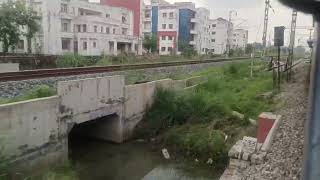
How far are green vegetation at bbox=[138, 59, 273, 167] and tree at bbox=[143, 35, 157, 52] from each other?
39.5 metres

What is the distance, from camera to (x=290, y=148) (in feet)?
23.5

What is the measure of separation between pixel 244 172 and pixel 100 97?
7220 mm

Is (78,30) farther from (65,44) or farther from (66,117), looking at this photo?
(66,117)

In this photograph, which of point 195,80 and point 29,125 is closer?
point 29,125

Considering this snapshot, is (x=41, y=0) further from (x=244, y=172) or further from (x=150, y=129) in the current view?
(x=244, y=172)

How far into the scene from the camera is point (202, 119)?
48.7ft

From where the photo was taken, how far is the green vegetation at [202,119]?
12648 millimetres

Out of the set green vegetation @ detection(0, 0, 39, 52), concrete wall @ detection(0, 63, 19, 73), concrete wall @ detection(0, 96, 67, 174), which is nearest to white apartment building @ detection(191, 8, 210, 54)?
green vegetation @ detection(0, 0, 39, 52)

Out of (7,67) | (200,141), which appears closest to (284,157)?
(200,141)

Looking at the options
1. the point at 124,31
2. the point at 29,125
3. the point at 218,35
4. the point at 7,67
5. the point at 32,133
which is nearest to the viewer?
the point at 29,125

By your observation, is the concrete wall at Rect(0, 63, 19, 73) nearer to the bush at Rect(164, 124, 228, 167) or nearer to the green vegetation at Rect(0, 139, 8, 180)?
the bush at Rect(164, 124, 228, 167)

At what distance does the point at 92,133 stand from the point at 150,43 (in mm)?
42943

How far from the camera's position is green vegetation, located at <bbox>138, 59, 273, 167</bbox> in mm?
12648

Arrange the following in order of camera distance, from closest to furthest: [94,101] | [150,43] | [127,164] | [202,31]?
1. [94,101]
2. [127,164]
3. [150,43]
4. [202,31]
